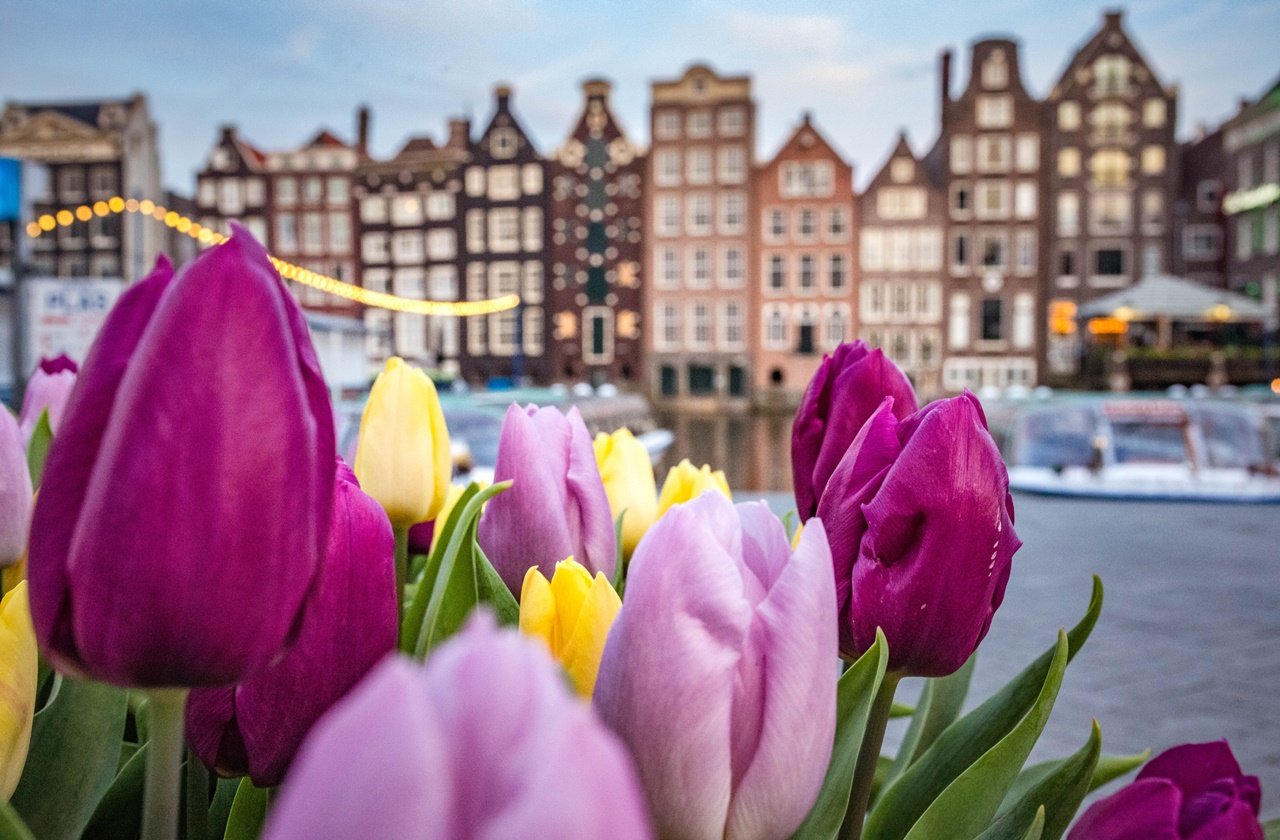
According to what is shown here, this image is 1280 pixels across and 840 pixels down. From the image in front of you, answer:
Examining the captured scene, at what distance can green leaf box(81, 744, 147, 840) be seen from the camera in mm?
439

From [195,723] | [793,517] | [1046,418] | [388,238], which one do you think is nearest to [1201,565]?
[1046,418]

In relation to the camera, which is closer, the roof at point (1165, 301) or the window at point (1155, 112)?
the roof at point (1165, 301)

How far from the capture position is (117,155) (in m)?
32.3

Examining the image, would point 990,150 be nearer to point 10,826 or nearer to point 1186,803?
point 1186,803

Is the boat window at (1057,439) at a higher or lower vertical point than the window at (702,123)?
lower

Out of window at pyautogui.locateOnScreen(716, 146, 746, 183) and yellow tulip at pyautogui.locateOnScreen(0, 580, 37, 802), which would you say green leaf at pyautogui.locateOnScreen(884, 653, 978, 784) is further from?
window at pyautogui.locateOnScreen(716, 146, 746, 183)

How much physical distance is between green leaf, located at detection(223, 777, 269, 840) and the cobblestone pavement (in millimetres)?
2113

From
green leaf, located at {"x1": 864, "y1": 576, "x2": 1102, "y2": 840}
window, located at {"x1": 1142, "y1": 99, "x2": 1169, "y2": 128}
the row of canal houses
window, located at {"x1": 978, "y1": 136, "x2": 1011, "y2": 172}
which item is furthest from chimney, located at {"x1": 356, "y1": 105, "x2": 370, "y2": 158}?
green leaf, located at {"x1": 864, "y1": 576, "x2": 1102, "y2": 840}

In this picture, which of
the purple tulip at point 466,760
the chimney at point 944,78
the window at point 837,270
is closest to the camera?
the purple tulip at point 466,760

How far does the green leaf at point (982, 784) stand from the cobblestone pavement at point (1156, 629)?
1962mm

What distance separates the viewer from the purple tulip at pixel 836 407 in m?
0.55

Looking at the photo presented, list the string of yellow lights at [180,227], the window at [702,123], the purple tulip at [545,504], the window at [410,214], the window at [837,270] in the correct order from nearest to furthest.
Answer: the purple tulip at [545,504] < the string of yellow lights at [180,227] < the window at [837,270] < the window at [702,123] < the window at [410,214]

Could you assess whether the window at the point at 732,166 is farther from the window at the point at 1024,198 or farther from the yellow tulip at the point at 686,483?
the yellow tulip at the point at 686,483

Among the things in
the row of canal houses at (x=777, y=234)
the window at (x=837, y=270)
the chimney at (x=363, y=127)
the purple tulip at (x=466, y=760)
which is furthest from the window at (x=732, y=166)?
the purple tulip at (x=466, y=760)
